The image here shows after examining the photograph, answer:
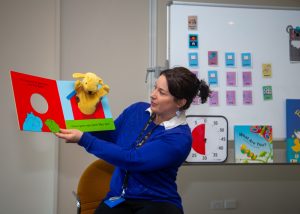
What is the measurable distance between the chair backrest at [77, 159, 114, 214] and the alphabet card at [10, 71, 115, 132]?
0.39 m

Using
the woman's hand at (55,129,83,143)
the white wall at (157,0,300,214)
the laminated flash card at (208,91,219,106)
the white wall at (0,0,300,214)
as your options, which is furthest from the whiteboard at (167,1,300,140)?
the woman's hand at (55,129,83,143)

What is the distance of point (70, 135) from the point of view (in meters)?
1.16

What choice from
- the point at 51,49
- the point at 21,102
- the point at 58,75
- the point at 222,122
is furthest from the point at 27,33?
the point at 222,122

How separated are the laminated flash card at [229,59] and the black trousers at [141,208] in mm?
1013

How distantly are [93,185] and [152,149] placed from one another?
558 mm

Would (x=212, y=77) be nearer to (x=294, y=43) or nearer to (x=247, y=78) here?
(x=247, y=78)

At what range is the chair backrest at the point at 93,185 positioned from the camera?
158cm

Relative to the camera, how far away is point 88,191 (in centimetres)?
159

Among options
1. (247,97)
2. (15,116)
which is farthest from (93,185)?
(247,97)

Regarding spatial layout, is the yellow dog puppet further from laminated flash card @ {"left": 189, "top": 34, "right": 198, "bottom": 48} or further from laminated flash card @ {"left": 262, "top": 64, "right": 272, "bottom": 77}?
laminated flash card @ {"left": 262, "top": 64, "right": 272, "bottom": 77}

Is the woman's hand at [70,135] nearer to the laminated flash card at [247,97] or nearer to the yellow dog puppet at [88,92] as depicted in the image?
the yellow dog puppet at [88,92]

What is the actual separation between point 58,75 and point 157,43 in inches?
30.8

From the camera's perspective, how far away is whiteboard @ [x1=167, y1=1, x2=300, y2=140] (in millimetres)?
1892

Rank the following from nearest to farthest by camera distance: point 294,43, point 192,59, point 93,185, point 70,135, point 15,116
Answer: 1. point 70,135
2. point 93,185
3. point 192,59
4. point 294,43
5. point 15,116
